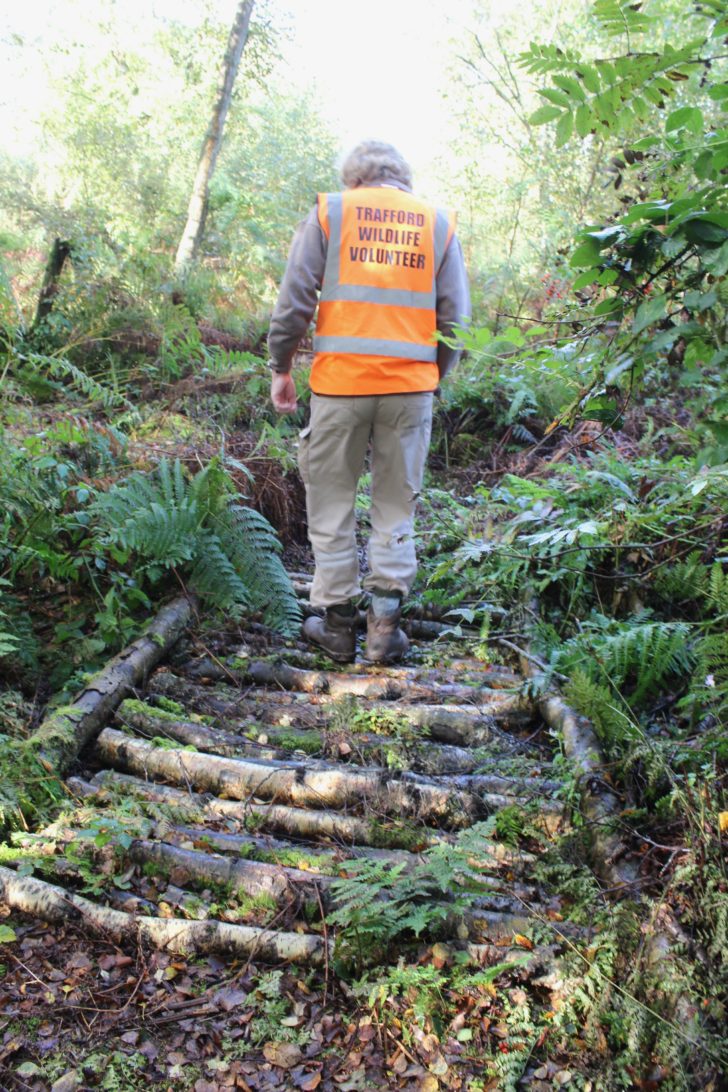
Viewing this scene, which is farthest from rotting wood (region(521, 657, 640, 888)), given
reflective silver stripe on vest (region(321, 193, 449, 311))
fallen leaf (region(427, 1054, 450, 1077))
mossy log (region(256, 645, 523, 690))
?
reflective silver stripe on vest (region(321, 193, 449, 311))

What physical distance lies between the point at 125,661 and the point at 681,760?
8.55ft

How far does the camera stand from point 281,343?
4586 millimetres

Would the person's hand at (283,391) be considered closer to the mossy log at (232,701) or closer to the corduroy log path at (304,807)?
the corduroy log path at (304,807)

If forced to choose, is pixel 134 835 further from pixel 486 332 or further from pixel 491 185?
pixel 491 185

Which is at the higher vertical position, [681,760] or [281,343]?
[281,343]

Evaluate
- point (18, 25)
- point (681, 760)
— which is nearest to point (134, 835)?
point (681, 760)

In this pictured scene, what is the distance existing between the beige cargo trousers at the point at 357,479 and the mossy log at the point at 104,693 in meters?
0.91

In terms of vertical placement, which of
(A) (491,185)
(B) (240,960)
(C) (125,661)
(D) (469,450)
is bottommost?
(B) (240,960)

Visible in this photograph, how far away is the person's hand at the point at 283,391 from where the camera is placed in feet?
15.8

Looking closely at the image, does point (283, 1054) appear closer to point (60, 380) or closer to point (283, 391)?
point (283, 391)

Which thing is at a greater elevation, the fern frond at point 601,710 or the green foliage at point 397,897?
the fern frond at point 601,710

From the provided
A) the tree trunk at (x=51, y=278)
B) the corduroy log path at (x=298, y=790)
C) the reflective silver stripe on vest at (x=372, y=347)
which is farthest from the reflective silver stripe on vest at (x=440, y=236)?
the tree trunk at (x=51, y=278)

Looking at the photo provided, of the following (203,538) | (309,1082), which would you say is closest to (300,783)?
(309,1082)

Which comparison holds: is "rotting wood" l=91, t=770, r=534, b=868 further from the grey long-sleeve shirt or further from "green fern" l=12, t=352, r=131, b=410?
"green fern" l=12, t=352, r=131, b=410
